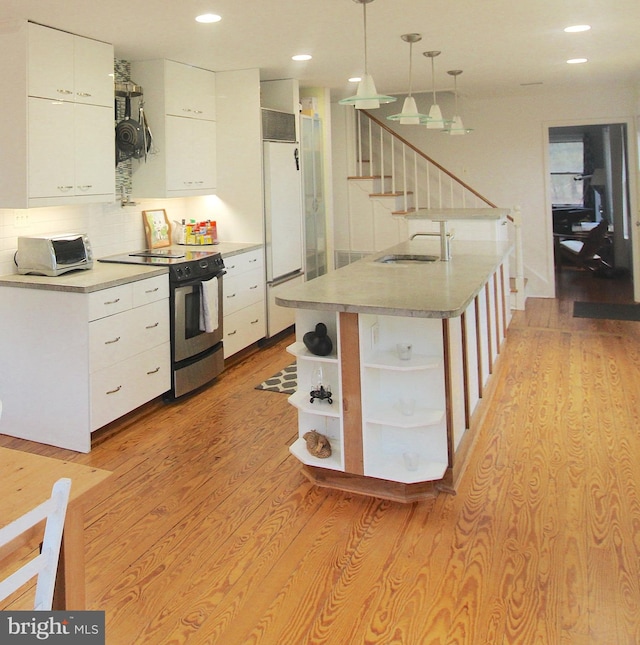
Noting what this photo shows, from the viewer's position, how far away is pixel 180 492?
10.1ft

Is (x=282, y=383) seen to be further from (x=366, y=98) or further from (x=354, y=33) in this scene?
(x=354, y=33)

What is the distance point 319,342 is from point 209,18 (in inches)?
82.4

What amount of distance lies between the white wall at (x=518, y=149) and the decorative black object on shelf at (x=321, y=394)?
4.73 meters

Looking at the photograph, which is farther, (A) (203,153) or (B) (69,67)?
(A) (203,153)

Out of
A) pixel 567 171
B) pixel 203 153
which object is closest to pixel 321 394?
pixel 203 153

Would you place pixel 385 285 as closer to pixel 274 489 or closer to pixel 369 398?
pixel 369 398

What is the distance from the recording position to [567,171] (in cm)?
1113

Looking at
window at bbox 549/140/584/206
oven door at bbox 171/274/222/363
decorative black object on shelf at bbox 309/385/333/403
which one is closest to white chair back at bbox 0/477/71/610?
decorative black object on shelf at bbox 309/385/333/403

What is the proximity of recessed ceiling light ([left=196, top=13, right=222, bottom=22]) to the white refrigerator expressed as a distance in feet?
5.65

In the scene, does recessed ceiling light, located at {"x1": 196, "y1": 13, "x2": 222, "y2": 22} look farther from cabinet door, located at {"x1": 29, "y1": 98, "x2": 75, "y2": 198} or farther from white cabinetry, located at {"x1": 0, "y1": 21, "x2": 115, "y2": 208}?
cabinet door, located at {"x1": 29, "y1": 98, "x2": 75, "y2": 198}

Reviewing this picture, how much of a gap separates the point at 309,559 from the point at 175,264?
2351 mm

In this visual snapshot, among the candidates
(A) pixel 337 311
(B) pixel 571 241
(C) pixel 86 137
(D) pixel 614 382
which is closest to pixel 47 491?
(A) pixel 337 311

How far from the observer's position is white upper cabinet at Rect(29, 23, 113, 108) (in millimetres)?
3574

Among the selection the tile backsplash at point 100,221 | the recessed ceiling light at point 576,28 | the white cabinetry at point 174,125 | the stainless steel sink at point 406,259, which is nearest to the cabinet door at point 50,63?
the tile backsplash at point 100,221
